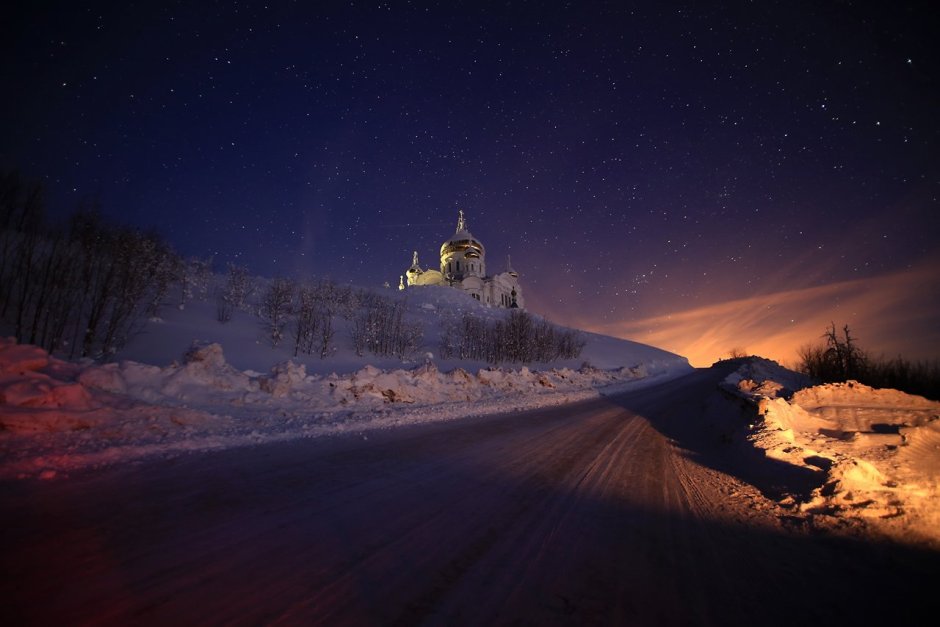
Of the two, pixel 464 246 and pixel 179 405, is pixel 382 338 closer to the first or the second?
pixel 179 405

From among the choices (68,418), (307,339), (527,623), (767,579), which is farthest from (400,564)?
(307,339)

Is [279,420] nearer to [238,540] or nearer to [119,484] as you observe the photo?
[119,484]

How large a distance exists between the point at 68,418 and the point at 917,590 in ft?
30.9

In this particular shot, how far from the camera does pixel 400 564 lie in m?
2.46

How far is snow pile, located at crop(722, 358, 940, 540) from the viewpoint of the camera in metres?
3.58

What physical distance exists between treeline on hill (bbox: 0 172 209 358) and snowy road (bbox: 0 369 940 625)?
16.9 m

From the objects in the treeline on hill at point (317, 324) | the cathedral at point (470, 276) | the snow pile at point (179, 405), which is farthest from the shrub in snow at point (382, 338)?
the cathedral at point (470, 276)

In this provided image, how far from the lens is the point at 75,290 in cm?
1652

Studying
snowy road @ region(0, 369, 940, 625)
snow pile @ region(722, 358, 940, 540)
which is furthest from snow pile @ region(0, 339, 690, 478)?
snow pile @ region(722, 358, 940, 540)

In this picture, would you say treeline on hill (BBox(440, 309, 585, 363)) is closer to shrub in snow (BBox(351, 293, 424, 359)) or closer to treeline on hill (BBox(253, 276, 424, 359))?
shrub in snow (BBox(351, 293, 424, 359))

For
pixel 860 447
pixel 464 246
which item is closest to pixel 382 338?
pixel 860 447

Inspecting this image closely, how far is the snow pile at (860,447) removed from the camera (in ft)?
11.7

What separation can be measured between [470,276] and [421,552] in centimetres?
8088

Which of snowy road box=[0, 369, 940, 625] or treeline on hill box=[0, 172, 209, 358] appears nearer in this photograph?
snowy road box=[0, 369, 940, 625]
